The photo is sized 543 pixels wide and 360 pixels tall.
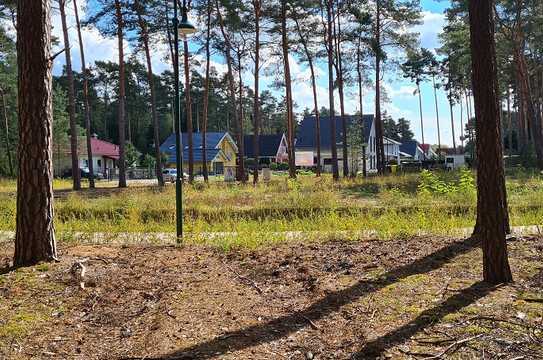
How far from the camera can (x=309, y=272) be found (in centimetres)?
547

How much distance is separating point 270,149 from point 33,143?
2518 inches

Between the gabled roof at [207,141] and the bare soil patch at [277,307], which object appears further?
the gabled roof at [207,141]

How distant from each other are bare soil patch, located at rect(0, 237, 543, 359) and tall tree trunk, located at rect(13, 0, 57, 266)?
301 mm

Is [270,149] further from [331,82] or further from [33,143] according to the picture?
[33,143]

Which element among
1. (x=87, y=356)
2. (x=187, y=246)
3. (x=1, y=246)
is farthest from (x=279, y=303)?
(x=1, y=246)

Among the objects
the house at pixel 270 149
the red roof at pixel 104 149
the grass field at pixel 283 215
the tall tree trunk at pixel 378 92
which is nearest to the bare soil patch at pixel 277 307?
the grass field at pixel 283 215

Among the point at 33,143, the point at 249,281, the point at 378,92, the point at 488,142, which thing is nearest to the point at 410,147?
the point at 378,92

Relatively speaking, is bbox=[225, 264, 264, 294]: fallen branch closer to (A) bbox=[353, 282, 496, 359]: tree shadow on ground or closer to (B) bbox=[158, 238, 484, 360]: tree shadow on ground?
(B) bbox=[158, 238, 484, 360]: tree shadow on ground

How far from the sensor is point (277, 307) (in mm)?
4438

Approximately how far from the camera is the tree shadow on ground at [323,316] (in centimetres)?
358

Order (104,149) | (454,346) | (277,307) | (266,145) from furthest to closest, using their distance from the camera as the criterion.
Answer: (266,145) → (104,149) → (277,307) → (454,346)

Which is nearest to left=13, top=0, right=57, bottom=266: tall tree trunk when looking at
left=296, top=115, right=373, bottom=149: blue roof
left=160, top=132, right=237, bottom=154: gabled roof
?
left=160, top=132, right=237, bottom=154: gabled roof

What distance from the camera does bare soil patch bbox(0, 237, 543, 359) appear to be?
3.58 m

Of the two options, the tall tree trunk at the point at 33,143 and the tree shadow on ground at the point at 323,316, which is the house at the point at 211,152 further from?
the tree shadow on ground at the point at 323,316
